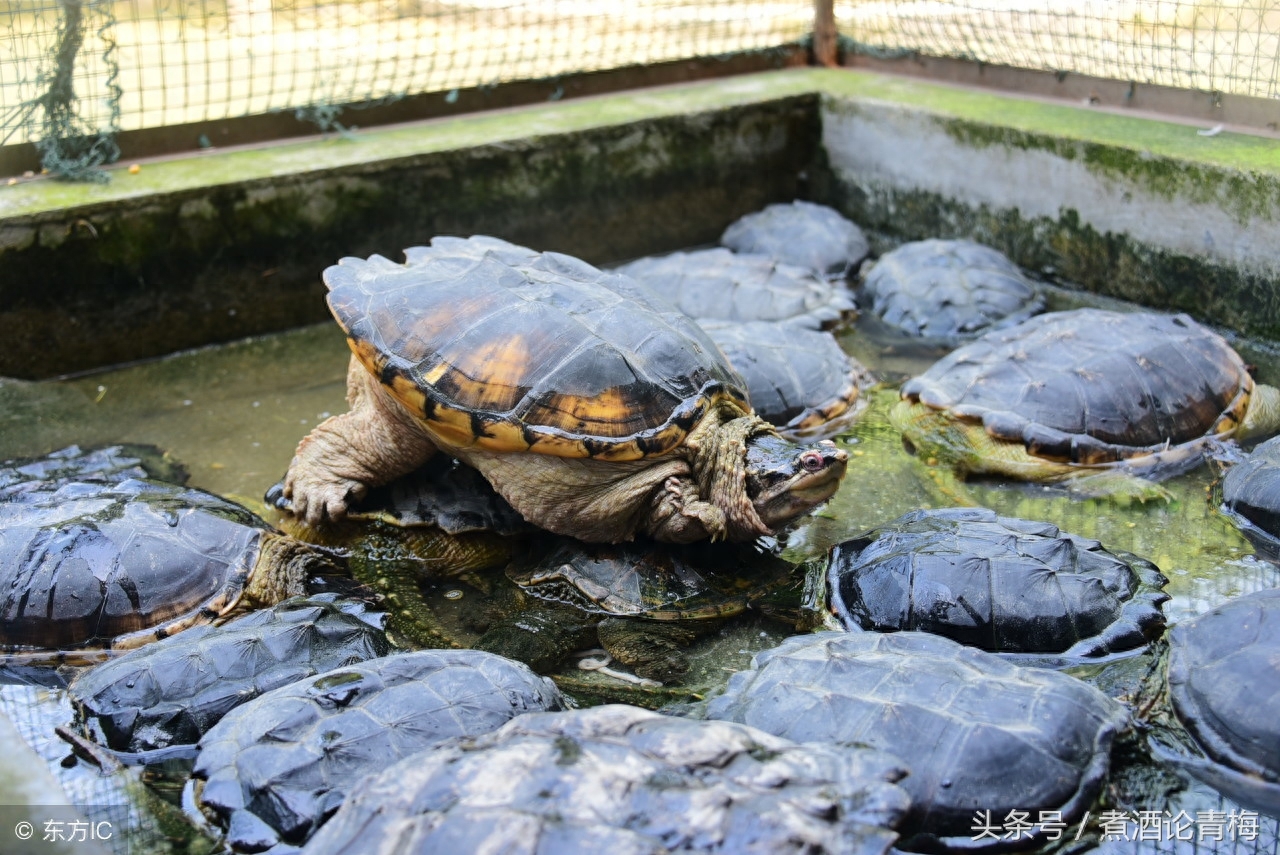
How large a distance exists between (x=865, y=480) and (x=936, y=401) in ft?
1.59

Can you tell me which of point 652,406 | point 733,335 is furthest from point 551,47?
point 652,406

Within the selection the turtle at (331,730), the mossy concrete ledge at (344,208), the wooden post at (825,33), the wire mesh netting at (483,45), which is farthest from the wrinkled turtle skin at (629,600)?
the wooden post at (825,33)

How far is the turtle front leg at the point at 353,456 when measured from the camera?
4383 mm

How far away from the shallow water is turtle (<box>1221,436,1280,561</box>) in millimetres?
59

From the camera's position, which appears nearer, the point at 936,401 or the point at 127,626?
the point at 127,626

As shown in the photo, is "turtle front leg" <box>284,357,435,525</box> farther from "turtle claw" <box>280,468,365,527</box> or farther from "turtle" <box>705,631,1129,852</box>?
"turtle" <box>705,631,1129,852</box>

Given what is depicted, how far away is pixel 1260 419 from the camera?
4953mm

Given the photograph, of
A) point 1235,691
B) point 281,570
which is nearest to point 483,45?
point 281,570

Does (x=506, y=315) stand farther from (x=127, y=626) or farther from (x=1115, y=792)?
(x=1115, y=792)

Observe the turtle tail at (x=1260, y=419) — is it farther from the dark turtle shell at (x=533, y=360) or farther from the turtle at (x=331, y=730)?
the turtle at (x=331, y=730)

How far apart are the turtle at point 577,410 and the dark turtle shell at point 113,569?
19.4 inches

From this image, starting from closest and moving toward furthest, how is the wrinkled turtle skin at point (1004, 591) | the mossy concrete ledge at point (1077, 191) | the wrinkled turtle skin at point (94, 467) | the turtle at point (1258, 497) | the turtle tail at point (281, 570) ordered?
the wrinkled turtle skin at point (1004, 591)
the turtle tail at point (281, 570)
the turtle at point (1258, 497)
the wrinkled turtle skin at point (94, 467)
the mossy concrete ledge at point (1077, 191)

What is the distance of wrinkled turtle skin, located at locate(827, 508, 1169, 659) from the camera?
3.55 metres

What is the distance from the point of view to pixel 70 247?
557cm
